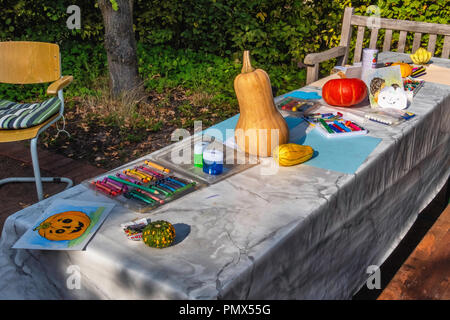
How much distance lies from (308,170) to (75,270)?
1.05 metres

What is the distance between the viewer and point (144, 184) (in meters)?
1.82

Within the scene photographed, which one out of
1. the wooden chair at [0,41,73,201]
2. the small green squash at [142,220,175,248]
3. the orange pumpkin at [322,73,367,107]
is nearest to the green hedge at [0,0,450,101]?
the wooden chair at [0,41,73,201]

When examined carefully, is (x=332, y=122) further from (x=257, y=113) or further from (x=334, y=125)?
(x=257, y=113)

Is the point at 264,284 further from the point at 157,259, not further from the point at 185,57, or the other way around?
the point at 185,57

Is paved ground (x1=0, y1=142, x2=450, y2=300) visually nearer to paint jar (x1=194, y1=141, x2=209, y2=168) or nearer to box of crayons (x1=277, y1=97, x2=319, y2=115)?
box of crayons (x1=277, y1=97, x2=319, y2=115)

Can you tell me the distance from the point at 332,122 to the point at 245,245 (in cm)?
127

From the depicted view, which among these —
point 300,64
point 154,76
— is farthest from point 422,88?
point 154,76

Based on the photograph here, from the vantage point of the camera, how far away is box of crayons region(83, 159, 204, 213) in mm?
1694

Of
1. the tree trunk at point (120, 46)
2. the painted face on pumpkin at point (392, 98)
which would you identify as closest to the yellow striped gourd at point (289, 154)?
the painted face on pumpkin at point (392, 98)

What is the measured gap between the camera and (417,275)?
6.54ft

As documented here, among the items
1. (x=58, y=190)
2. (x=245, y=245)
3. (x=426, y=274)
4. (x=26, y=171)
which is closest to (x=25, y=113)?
(x=58, y=190)

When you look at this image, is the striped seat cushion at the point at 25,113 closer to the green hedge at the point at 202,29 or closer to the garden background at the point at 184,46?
the garden background at the point at 184,46

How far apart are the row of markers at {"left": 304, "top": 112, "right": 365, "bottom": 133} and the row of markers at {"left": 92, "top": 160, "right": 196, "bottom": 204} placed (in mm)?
941

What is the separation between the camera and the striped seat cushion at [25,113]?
289cm
